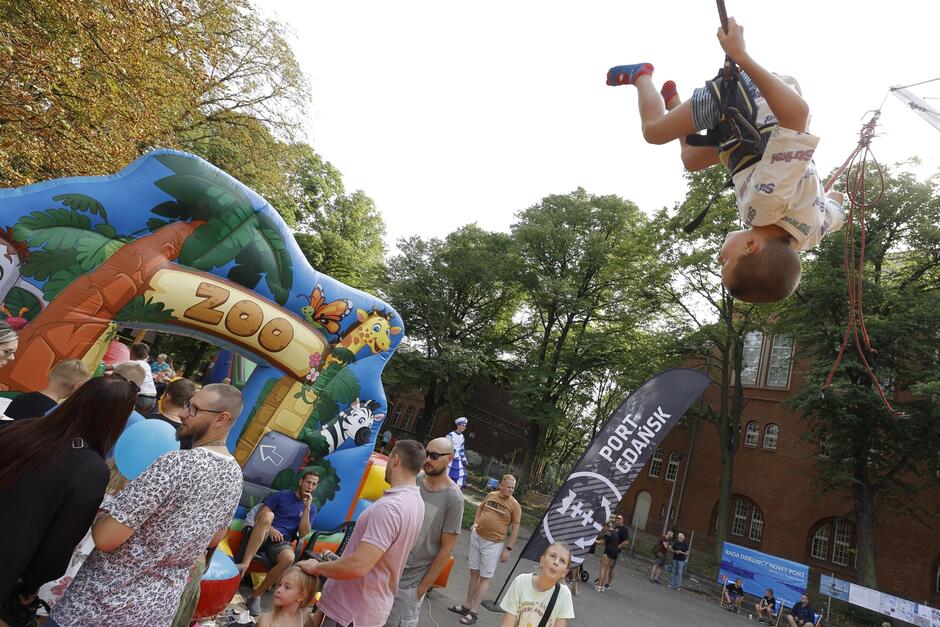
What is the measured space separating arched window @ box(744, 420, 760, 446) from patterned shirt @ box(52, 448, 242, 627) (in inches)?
1194

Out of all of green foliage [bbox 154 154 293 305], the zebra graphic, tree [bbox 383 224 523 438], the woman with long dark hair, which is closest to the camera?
the woman with long dark hair

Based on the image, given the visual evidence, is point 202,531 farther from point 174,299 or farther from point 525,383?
point 525,383

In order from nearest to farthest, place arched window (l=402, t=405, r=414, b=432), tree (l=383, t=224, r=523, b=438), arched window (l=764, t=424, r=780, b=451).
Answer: arched window (l=764, t=424, r=780, b=451) < tree (l=383, t=224, r=523, b=438) < arched window (l=402, t=405, r=414, b=432)

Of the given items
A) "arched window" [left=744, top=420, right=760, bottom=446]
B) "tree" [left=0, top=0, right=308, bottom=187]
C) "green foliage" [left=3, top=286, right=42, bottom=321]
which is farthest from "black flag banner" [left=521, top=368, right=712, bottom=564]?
"arched window" [left=744, top=420, right=760, bottom=446]

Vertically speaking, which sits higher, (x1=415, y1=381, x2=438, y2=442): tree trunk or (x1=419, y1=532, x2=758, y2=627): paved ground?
(x1=415, y1=381, x2=438, y2=442): tree trunk

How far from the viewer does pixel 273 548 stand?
19.5ft

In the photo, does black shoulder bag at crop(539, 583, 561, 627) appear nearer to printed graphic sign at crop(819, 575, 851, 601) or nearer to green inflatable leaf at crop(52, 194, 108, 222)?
green inflatable leaf at crop(52, 194, 108, 222)

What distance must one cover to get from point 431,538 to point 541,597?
1073 millimetres

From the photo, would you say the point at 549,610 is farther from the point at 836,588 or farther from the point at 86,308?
the point at 836,588

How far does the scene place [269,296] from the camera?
7297 millimetres

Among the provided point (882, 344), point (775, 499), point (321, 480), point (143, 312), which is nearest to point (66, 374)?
point (143, 312)

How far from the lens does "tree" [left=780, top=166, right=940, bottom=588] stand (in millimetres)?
17859

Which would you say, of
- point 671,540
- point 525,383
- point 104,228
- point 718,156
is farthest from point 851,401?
point 104,228

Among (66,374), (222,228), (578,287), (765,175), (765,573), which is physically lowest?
(66,374)
